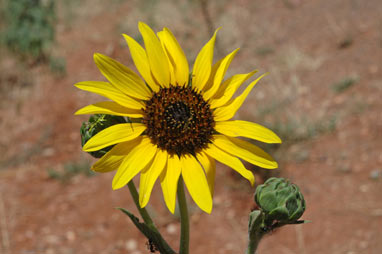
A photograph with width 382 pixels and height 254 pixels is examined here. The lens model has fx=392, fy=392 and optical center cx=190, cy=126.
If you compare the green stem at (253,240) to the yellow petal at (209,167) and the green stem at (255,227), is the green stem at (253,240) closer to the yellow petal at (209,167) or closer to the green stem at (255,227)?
the green stem at (255,227)

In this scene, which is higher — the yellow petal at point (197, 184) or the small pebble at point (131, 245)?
the small pebble at point (131, 245)

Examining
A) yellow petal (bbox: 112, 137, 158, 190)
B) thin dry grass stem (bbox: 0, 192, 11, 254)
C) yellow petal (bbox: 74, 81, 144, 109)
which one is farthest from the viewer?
thin dry grass stem (bbox: 0, 192, 11, 254)

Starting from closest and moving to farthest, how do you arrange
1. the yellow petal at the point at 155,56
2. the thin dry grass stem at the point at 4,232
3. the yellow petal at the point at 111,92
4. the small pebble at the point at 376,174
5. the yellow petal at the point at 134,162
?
the yellow petal at the point at 134,162 < the yellow petal at the point at 111,92 < the yellow petal at the point at 155,56 < the thin dry grass stem at the point at 4,232 < the small pebble at the point at 376,174

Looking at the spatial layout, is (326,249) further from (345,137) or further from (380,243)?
(345,137)

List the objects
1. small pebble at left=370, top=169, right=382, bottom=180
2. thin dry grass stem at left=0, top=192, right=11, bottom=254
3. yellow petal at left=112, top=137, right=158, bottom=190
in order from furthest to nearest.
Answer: small pebble at left=370, top=169, right=382, bottom=180 → thin dry grass stem at left=0, top=192, right=11, bottom=254 → yellow petal at left=112, top=137, right=158, bottom=190

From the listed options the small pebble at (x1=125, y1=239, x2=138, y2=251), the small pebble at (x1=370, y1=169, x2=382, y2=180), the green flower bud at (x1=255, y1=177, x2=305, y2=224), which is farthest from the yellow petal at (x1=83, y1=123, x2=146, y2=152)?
the small pebble at (x1=370, y1=169, x2=382, y2=180)

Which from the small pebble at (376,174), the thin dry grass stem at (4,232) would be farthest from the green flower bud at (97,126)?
→ the small pebble at (376,174)

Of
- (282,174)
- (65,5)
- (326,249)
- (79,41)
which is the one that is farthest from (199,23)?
(326,249)

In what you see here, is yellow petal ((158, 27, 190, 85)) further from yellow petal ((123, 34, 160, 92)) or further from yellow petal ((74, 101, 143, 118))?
yellow petal ((74, 101, 143, 118))
